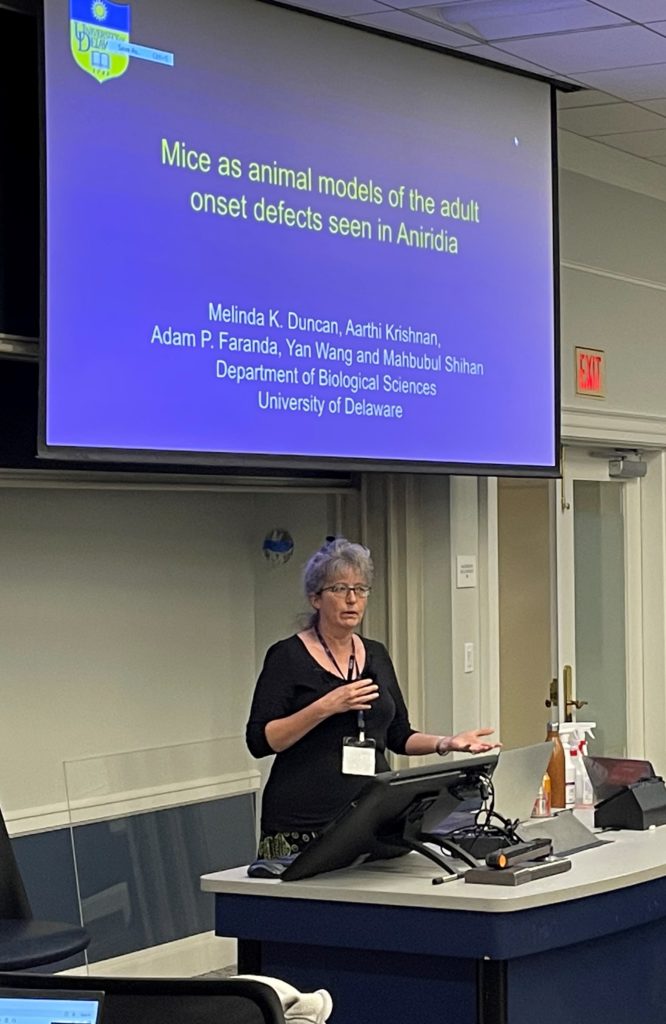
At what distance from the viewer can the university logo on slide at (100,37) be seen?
3986 millimetres

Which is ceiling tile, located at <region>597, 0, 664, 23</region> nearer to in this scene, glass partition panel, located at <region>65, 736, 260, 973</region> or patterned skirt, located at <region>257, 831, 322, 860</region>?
patterned skirt, located at <region>257, 831, 322, 860</region>

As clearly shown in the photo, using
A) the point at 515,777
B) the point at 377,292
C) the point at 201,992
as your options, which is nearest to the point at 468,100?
the point at 377,292

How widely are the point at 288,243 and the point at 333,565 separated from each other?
1148 millimetres

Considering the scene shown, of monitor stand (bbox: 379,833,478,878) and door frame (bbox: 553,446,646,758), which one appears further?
door frame (bbox: 553,446,646,758)

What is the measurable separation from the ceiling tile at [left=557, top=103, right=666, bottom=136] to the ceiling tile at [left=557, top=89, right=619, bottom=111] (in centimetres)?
5

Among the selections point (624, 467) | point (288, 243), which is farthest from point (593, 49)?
point (624, 467)

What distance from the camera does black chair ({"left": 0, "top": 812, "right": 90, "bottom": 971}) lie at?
3775mm

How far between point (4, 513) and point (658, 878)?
7.35ft

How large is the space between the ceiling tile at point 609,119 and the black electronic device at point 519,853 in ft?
10.8

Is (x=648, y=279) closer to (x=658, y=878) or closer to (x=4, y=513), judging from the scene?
(x=4, y=513)

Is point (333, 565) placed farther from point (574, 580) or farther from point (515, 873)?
point (574, 580)

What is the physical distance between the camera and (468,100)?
5.27m

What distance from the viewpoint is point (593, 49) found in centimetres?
512

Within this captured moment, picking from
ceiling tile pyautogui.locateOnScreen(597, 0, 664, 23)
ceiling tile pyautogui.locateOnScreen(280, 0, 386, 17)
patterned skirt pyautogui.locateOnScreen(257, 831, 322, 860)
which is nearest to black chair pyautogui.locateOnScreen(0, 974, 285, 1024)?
patterned skirt pyautogui.locateOnScreen(257, 831, 322, 860)
